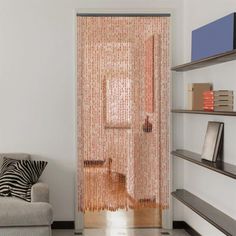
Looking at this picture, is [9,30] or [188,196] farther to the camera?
[9,30]

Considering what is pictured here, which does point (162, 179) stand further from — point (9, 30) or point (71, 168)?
point (9, 30)

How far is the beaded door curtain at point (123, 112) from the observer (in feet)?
18.8

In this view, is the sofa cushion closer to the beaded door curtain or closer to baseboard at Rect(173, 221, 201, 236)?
the beaded door curtain

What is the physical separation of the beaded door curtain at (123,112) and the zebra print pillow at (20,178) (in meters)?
0.64

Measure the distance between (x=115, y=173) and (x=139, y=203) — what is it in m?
0.45

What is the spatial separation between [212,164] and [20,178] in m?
1.94

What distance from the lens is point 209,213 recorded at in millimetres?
4441

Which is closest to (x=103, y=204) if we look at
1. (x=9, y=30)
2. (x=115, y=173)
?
(x=115, y=173)

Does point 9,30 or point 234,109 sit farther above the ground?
point 9,30

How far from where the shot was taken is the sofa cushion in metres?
4.65

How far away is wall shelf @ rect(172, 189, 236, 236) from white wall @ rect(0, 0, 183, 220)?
130 cm

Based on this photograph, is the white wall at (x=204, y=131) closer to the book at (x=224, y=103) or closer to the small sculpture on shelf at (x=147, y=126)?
the book at (x=224, y=103)

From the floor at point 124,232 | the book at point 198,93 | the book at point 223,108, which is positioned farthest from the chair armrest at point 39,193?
the book at point 223,108

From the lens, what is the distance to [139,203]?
5.86m
